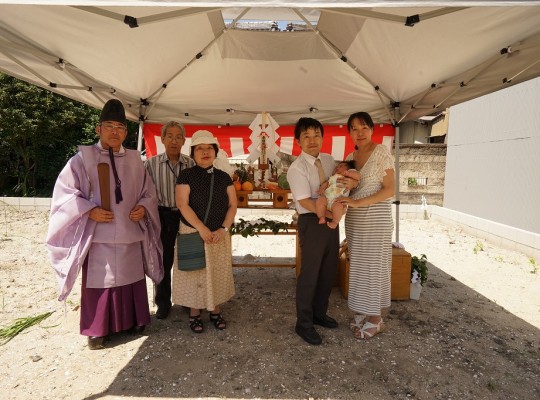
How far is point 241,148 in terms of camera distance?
5906 millimetres

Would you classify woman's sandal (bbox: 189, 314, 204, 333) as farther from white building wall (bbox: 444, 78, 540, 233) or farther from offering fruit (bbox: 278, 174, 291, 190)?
white building wall (bbox: 444, 78, 540, 233)

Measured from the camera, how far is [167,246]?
10.7 feet

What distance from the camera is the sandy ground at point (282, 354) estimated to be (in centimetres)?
225

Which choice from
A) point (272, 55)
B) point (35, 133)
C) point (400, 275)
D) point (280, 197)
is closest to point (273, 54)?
point (272, 55)

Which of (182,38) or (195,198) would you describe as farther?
(182,38)

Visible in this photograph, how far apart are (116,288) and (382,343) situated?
2.35 m

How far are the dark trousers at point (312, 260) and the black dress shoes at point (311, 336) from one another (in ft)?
0.14

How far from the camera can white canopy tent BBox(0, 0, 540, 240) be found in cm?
231

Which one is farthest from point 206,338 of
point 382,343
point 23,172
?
point 23,172

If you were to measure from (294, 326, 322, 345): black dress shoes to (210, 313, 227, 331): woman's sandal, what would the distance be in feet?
2.44

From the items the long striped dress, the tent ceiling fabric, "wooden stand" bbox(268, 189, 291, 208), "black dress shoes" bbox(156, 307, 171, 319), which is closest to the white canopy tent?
the tent ceiling fabric

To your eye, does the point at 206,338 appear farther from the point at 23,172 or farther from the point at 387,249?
the point at 23,172

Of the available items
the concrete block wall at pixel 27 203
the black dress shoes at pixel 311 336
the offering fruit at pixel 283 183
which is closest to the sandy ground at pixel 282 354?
the black dress shoes at pixel 311 336

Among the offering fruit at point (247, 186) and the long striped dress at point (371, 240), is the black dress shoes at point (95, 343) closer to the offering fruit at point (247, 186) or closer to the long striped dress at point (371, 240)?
the offering fruit at point (247, 186)
